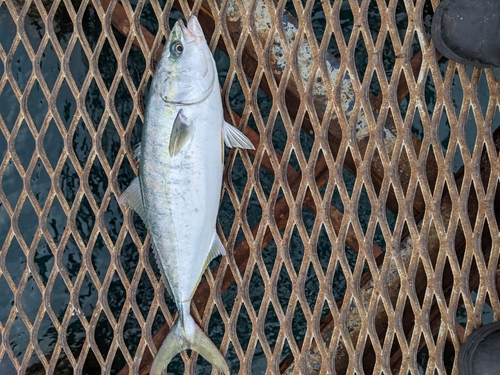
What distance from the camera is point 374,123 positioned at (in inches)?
97.3

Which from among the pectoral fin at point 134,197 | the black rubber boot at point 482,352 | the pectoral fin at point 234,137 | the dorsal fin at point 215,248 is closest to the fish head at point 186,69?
the pectoral fin at point 234,137

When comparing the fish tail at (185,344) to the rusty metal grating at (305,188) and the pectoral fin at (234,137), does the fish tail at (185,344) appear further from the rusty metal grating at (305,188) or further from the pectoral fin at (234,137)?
the pectoral fin at (234,137)

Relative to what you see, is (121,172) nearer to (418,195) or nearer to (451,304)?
(418,195)

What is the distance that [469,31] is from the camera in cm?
230

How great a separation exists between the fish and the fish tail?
279 millimetres

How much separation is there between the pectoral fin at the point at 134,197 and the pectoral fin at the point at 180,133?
349 millimetres

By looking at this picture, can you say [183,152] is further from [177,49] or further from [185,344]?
[185,344]

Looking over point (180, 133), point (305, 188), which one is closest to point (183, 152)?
point (180, 133)

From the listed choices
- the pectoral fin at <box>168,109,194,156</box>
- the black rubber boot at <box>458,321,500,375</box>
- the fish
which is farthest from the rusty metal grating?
the pectoral fin at <box>168,109,194,156</box>

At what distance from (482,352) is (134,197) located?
2.04m

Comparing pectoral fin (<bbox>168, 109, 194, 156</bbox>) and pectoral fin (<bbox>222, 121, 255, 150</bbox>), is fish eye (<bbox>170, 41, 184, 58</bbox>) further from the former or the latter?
pectoral fin (<bbox>222, 121, 255, 150</bbox>)

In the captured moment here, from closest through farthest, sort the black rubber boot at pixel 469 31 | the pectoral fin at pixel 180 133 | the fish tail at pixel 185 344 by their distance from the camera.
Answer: the pectoral fin at pixel 180 133 → the black rubber boot at pixel 469 31 → the fish tail at pixel 185 344

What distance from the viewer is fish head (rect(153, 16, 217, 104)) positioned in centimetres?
213

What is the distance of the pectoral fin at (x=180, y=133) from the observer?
2105 mm
